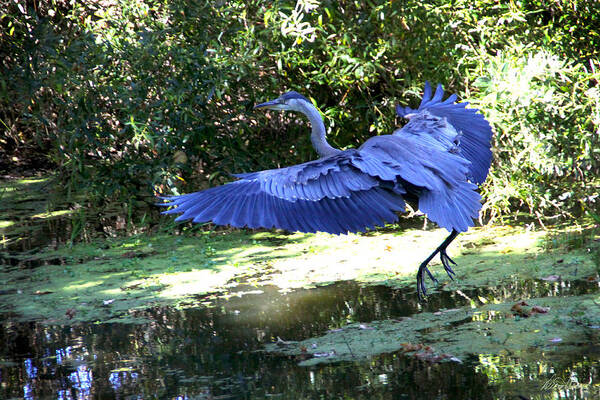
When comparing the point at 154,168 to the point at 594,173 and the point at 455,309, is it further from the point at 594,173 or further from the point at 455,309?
the point at 594,173

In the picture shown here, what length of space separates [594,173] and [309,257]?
9.53 ft

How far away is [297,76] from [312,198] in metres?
3.36

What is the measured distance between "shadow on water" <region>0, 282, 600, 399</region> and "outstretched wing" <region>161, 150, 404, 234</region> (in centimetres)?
78

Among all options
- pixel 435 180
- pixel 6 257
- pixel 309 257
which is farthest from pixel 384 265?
pixel 6 257

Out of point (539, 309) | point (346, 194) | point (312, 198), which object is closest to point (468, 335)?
point (539, 309)

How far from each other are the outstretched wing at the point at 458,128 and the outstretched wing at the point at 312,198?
0.97 metres

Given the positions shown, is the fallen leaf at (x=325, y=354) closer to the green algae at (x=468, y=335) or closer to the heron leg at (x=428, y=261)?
the green algae at (x=468, y=335)

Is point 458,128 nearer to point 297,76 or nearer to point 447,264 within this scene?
point 447,264

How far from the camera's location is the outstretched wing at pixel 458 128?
16.8 ft

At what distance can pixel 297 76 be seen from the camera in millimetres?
7223

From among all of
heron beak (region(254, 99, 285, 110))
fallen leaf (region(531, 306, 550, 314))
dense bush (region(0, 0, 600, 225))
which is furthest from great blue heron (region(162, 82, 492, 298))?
dense bush (region(0, 0, 600, 225))

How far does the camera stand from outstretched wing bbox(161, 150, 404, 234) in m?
4.03

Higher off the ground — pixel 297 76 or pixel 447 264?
pixel 297 76

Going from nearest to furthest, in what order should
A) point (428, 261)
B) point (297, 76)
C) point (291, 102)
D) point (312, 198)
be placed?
point (312, 198), point (428, 261), point (291, 102), point (297, 76)
